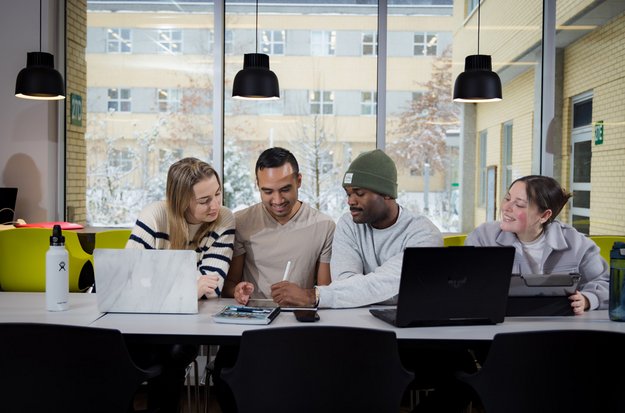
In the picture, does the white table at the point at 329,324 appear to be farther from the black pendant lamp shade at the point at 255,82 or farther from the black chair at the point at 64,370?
the black pendant lamp shade at the point at 255,82

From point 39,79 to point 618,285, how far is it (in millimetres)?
4554

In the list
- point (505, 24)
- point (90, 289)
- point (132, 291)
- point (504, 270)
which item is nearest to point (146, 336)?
point (132, 291)

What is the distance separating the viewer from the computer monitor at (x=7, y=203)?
5758 mm

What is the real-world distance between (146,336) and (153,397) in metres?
0.55

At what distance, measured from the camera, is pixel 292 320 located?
2.34 metres

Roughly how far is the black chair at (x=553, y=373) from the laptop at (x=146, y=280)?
1.08 meters

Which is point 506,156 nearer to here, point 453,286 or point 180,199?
point 180,199

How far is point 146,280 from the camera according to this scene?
2400 millimetres

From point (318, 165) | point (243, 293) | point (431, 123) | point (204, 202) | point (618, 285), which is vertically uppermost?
point (431, 123)

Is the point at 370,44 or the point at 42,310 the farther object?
the point at 370,44

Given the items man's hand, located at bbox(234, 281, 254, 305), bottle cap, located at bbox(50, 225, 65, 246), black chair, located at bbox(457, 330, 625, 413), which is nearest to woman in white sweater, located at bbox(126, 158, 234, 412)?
man's hand, located at bbox(234, 281, 254, 305)

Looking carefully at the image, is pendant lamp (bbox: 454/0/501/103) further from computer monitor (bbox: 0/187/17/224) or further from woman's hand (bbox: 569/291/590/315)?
computer monitor (bbox: 0/187/17/224)

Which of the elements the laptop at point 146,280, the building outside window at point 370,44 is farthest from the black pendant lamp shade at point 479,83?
the laptop at point 146,280

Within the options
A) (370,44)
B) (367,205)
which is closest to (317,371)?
(367,205)
